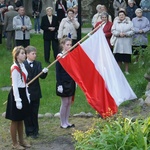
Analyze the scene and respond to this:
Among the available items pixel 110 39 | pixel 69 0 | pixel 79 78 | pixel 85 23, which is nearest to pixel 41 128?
pixel 79 78

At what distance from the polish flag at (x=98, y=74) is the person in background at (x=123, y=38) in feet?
17.6

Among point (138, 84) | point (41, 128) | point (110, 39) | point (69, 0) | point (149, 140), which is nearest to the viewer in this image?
point (149, 140)

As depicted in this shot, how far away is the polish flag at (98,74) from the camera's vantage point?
9.93 metres

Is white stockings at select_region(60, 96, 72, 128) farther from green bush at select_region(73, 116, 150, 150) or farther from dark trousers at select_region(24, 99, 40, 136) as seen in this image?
green bush at select_region(73, 116, 150, 150)

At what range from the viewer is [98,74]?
33.1 feet

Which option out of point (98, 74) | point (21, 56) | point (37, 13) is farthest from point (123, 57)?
point (37, 13)

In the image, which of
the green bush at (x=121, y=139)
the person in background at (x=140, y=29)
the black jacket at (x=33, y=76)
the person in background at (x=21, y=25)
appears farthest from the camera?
the person in background at (x=21, y=25)

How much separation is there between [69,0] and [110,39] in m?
9.04

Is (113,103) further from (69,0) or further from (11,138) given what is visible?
(69,0)

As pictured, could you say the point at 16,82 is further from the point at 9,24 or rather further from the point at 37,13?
the point at 37,13

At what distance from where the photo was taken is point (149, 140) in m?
6.87

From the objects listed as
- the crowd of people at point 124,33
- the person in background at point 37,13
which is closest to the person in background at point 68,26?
the crowd of people at point 124,33

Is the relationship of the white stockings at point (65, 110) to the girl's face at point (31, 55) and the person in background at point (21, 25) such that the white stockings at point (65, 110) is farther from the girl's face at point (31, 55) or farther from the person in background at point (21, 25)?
the person in background at point (21, 25)

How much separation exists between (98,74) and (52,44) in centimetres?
773
